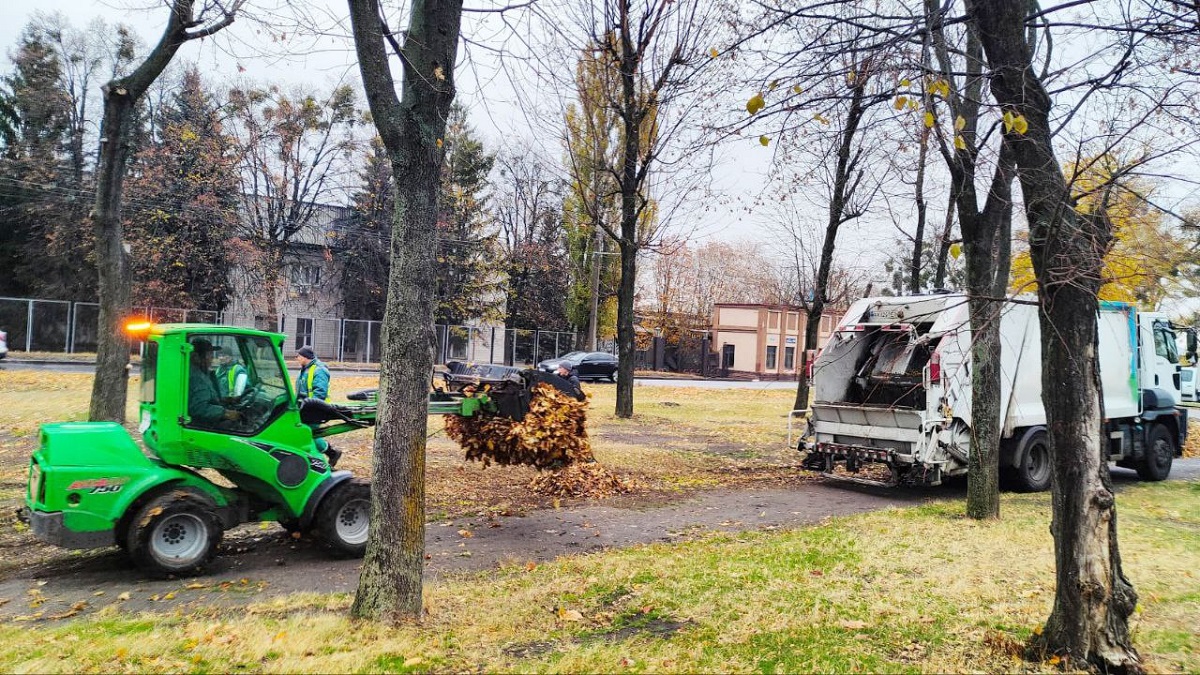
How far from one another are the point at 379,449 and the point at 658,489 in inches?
266

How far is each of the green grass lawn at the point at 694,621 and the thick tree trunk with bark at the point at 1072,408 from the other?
0.31 metres

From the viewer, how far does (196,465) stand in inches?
283

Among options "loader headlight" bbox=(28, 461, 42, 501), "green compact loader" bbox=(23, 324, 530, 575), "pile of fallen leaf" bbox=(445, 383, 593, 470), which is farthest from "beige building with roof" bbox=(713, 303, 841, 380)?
"loader headlight" bbox=(28, 461, 42, 501)

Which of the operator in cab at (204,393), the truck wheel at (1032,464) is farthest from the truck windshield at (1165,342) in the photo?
the operator in cab at (204,393)

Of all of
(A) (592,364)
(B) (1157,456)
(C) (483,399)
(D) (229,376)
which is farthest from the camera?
(A) (592,364)

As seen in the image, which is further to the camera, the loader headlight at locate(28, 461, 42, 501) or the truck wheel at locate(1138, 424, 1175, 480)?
the truck wheel at locate(1138, 424, 1175, 480)

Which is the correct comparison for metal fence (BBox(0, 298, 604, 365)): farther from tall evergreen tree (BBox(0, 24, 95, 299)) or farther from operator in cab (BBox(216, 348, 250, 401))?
operator in cab (BBox(216, 348, 250, 401))

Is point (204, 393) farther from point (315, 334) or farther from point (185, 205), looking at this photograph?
point (315, 334)

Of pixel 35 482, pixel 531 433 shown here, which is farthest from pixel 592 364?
pixel 35 482

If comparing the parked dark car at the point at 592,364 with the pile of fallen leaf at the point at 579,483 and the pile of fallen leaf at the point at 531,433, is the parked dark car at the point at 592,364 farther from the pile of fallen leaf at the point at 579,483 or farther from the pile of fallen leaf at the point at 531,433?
the pile of fallen leaf at the point at 531,433

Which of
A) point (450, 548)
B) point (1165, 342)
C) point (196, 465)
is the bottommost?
point (450, 548)

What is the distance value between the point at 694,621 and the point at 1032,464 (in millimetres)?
9030

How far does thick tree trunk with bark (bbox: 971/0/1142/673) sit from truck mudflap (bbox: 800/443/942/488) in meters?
6.51

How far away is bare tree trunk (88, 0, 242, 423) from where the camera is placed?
425 inches
